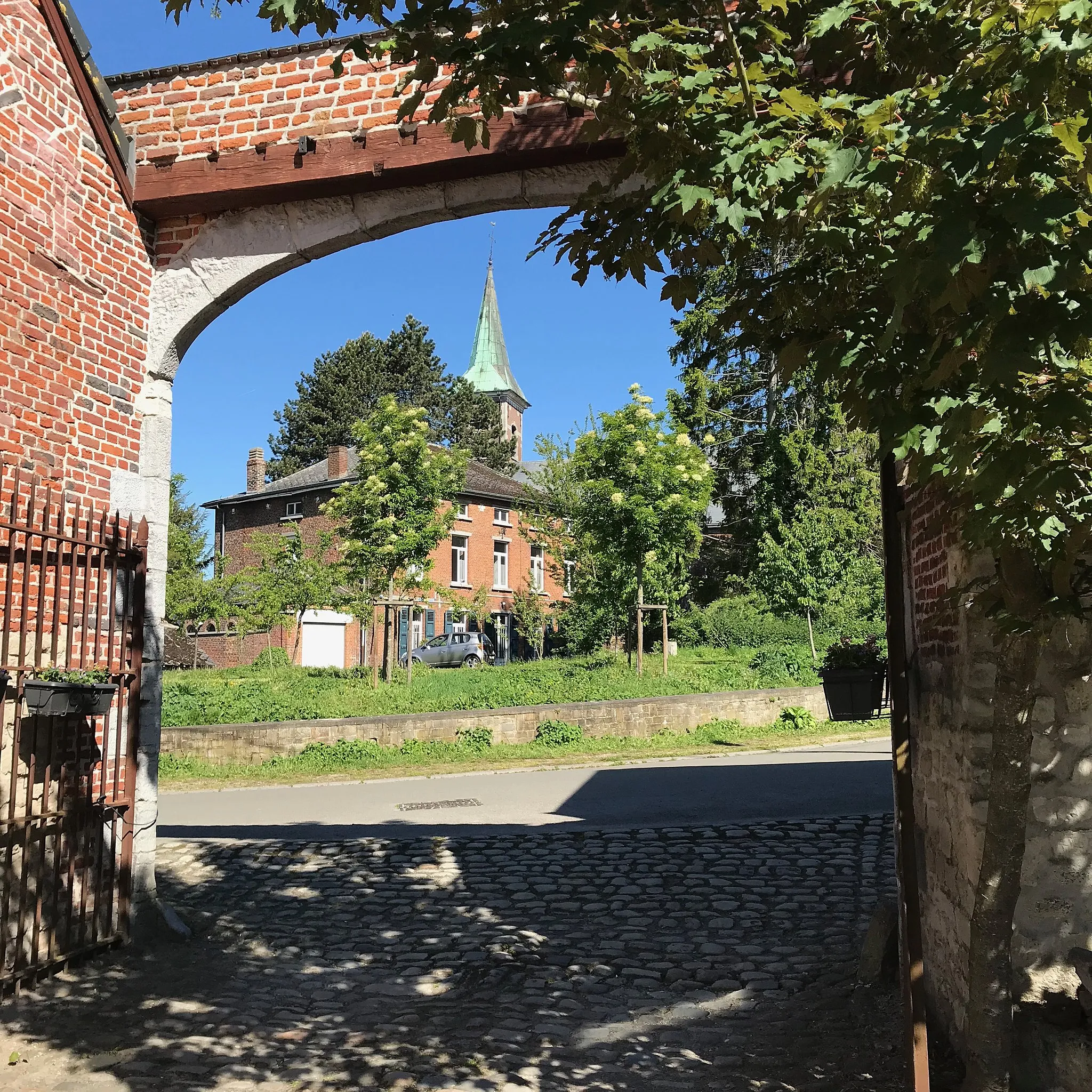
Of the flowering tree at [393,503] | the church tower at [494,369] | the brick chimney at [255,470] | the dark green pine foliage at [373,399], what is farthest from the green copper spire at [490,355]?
the flowering tree at [393,503]

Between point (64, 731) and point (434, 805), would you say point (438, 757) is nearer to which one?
point (434, 805)

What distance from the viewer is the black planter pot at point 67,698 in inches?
220

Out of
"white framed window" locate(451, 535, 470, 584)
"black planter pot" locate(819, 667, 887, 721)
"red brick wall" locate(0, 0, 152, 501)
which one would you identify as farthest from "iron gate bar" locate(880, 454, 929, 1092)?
"white framed window" locate(451, 535, 470, 584)

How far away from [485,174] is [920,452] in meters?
4.42

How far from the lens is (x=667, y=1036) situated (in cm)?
514

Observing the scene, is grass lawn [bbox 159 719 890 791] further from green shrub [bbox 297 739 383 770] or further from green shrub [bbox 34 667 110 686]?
green shrub [bbox 34 667 110 686]

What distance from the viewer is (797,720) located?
765 inches

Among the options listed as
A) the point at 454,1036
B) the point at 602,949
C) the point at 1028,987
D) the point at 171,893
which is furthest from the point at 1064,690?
the point at 171,893

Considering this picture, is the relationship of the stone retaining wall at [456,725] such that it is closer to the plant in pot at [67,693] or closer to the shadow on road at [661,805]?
the shadow on road at [661,805]

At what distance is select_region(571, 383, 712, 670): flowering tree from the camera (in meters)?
22.0

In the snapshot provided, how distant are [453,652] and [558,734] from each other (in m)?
16.8

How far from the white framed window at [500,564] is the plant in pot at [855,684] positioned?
3609 cm

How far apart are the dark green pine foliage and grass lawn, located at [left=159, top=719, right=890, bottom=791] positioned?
38.1 metres

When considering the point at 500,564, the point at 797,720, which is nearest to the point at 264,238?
the point at 797,720
